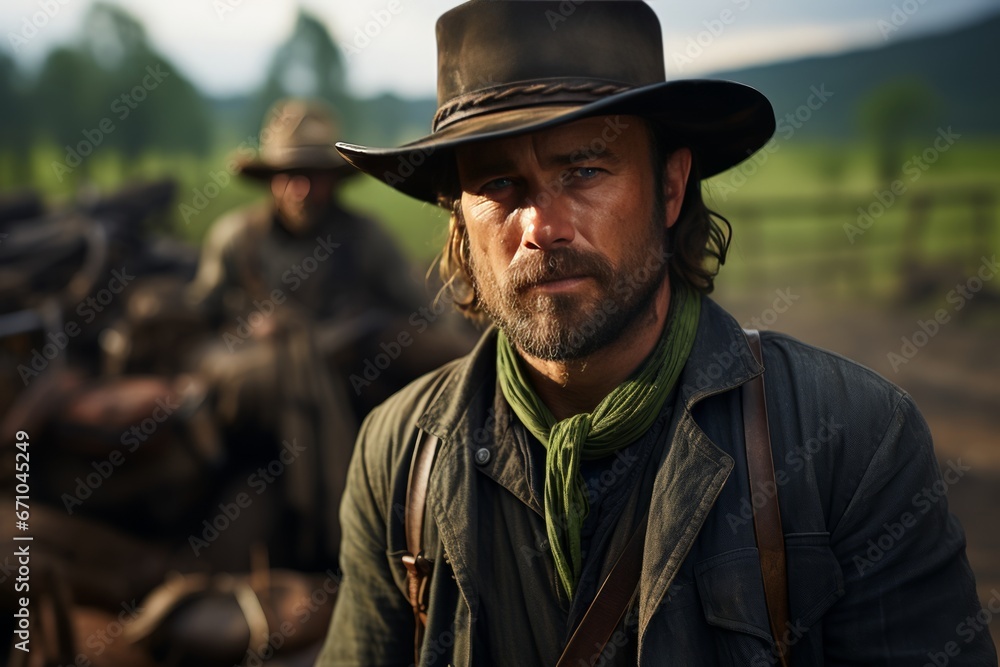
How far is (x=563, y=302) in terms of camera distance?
176 centimetres

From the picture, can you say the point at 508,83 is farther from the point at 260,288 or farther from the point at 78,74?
the point at 78,74

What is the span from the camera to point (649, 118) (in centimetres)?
187

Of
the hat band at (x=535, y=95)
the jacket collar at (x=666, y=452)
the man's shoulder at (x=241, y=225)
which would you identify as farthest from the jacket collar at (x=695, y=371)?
the man's shoulder at (x=241, y=225)

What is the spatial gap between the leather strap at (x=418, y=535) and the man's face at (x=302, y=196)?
4.16 m

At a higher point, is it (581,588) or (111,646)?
(581,588)

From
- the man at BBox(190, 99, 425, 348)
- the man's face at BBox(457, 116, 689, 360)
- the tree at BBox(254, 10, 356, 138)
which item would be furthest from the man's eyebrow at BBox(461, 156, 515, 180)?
the tree at BBox(254, 10, 356, 138)

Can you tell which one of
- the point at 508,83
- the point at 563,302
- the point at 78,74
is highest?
the point at 78,74

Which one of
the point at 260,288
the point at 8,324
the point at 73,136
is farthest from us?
the point at 73,136

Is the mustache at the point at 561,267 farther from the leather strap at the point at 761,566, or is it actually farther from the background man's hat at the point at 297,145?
the background man's hat at the point at 297,145

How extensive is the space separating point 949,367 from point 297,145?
6.35m

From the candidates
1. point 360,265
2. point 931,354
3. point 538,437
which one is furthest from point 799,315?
point 538,437

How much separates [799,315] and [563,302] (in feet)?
28.9

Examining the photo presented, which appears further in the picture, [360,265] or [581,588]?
[360,265]

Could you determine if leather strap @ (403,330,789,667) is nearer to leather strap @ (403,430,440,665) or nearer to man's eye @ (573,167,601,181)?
leather strap @ (403,430,440,665)
